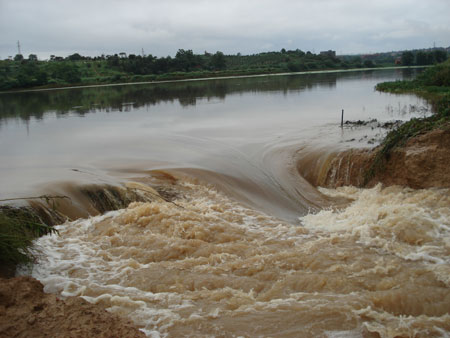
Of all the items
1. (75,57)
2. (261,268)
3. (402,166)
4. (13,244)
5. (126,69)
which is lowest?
(261,268)

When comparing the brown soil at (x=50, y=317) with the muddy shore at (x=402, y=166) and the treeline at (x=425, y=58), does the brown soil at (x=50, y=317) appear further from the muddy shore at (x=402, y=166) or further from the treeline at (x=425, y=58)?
the treeline at (x=425, y=58)

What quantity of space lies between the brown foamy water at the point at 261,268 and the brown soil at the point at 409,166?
2.53ft

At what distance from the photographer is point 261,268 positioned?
17.2 ft

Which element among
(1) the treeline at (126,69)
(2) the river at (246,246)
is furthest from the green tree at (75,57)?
(2) the river at (246,246)

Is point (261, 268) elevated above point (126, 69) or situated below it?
below

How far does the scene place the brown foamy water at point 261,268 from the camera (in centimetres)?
410

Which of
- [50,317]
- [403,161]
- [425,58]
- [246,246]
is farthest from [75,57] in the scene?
[50,317]

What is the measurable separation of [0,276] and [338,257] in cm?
435

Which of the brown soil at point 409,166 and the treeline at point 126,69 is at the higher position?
the treeline at point 126,69

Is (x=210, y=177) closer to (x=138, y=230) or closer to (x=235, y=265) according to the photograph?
(x=138, y=230)

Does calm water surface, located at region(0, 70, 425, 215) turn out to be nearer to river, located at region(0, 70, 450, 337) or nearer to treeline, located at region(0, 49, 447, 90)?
river, located at region(0, 70, 450, 337)

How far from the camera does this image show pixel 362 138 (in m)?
12.8

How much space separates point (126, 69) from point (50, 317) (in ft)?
235

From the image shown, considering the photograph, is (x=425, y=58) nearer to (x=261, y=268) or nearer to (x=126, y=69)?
(x=126, y=69)
